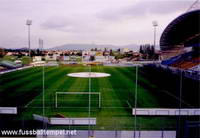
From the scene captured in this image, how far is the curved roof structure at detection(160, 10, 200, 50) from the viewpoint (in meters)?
32.0

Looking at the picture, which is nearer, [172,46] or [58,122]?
[58,122]

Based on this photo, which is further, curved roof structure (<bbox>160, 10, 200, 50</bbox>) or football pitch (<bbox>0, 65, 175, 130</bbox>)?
curved roof structure (<bbox>160, 10, 200, 50</bbox>)

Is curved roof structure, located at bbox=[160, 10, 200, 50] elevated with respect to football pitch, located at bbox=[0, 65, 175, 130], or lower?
elevated

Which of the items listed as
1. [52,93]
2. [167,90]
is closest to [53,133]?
[52,93]

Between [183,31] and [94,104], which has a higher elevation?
[183,31]

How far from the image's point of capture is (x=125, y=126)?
12.5 meters

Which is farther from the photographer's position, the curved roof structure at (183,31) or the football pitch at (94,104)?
the curved roof structure at (183,31)

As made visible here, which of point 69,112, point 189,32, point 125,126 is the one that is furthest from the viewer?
point 189,32

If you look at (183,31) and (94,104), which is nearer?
(94,104)

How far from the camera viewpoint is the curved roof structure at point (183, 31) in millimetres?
31950

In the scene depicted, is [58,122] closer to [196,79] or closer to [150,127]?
[150,127]

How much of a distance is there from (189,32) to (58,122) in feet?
99.9

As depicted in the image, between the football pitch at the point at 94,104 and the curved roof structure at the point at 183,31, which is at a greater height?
the curved roof structure at the point at 183,31

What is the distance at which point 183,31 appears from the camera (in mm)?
36531
